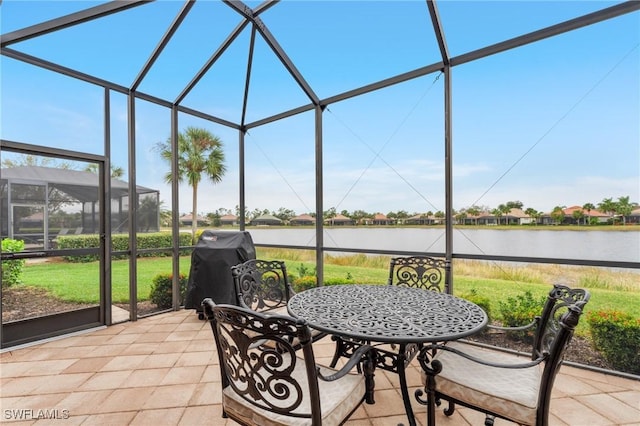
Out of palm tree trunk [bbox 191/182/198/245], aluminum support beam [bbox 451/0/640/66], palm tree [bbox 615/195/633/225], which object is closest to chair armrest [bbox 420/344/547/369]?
palm tree [bbox 615/195/633/225]

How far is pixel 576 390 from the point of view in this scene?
7.03ft

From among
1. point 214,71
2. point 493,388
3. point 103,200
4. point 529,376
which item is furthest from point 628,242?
point 103,200

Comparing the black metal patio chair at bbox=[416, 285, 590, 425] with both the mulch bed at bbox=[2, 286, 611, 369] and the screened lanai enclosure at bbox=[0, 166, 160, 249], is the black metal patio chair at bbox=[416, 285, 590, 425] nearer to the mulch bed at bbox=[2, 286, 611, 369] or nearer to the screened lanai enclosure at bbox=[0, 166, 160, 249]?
the mulch bed at bbox=[2, 286, 611, 369]

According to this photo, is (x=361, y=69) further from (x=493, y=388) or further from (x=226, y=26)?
(x=493, y=388)

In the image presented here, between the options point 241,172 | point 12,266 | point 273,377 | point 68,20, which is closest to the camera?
point 273,377

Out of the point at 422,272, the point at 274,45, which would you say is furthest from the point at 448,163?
the point at 274,45

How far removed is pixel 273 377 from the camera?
1.17 metres

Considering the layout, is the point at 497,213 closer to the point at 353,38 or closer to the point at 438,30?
the point at 438,30

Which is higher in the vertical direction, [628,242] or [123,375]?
[628,242]

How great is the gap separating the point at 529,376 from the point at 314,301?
4.26 feet

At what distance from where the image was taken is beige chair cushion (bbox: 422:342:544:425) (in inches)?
52.1

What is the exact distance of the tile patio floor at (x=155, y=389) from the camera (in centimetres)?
186

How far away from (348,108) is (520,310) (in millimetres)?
3090

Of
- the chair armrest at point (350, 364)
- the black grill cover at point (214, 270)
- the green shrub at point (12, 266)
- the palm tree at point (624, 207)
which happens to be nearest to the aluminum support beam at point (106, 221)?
the green shrub at point (12, 266)
